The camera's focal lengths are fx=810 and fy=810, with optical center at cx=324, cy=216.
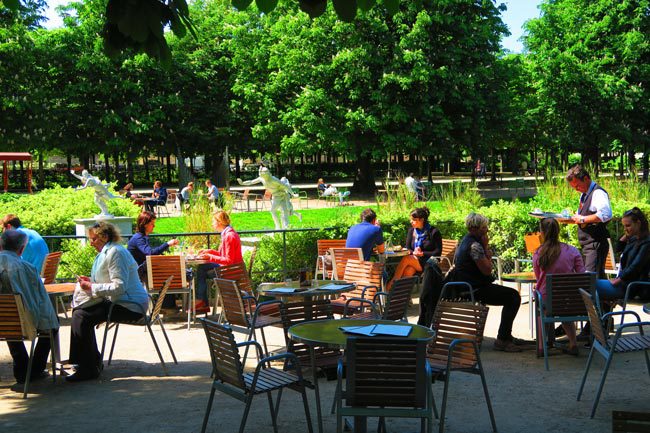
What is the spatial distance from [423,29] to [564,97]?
1097 centimetres

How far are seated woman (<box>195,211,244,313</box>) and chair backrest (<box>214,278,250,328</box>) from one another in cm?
205

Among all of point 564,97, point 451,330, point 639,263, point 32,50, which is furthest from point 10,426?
point 564,97

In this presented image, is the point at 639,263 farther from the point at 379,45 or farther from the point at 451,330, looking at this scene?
the point at 379,45

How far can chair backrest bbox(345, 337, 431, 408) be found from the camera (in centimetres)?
462

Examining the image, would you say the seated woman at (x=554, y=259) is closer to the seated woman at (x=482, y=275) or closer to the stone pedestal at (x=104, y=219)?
the seated woman at (x=482, y=275)

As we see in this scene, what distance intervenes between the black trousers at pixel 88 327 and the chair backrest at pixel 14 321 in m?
0.50

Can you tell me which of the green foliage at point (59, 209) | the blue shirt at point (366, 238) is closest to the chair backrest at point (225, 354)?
the blue shirt at point (366, 238)

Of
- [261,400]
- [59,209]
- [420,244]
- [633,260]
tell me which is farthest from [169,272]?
[59,209]

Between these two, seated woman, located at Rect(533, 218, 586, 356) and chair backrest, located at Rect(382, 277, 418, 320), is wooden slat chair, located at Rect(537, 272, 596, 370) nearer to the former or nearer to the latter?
seated woman, located at Rect(533, 218, 586, 356)

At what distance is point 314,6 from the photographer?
16.4ft

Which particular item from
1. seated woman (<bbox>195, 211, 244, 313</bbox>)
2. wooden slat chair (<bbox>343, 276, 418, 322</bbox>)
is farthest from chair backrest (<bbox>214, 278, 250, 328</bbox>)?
seated woman (<bbox>195, 211, 244, 313</bbox>)

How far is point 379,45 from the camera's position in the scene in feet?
116

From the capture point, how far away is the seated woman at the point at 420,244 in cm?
1030

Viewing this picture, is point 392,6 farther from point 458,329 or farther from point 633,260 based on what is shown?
point 633,260
